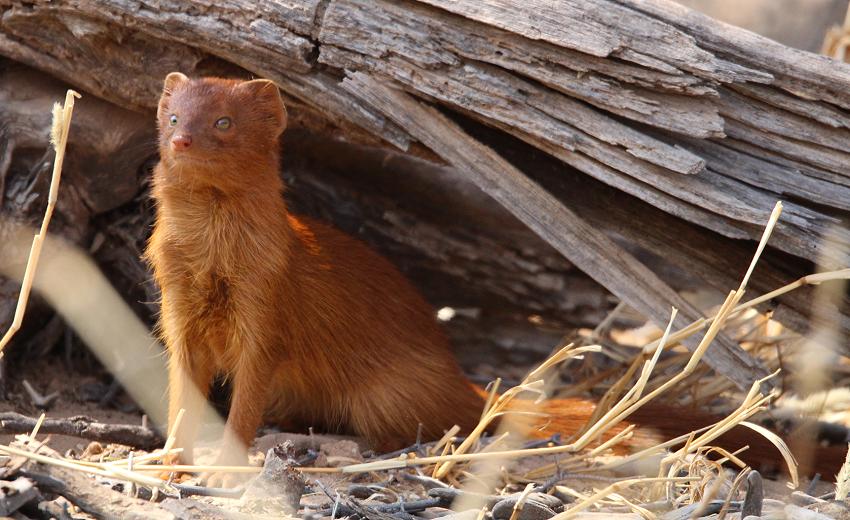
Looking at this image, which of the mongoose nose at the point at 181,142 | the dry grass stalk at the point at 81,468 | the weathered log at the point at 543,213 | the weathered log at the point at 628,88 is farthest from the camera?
the weathered log at the point at 543,213

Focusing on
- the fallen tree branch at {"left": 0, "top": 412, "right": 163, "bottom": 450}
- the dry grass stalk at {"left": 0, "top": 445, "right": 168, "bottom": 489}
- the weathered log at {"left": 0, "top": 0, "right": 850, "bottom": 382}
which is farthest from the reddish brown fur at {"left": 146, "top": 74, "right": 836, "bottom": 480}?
the dry grass stalk at {"left": 0, "top": 445, "right": 168, "bottom": 489}

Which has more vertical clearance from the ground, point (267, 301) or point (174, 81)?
point (174, 81)

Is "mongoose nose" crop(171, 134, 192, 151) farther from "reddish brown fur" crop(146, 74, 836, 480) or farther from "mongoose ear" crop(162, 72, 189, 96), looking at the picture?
"mongoose ear" crop(162, 72, 189, 96)

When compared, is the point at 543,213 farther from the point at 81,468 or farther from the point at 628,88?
the point at 81,468

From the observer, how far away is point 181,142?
2.81 metres

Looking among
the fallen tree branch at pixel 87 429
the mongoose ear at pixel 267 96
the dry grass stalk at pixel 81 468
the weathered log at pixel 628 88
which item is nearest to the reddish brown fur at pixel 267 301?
the mongoose ear at pixel 267 96

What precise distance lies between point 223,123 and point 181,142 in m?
0.20

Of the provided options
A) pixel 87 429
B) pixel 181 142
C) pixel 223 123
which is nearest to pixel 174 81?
pixel 223 123

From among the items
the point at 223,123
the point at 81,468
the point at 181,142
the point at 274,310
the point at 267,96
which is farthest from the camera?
the point at 274,310

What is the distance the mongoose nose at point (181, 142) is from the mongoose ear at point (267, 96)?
0.31m

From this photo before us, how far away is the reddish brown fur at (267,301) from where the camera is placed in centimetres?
303

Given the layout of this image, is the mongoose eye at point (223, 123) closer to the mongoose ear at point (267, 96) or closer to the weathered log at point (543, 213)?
the mongoose ear at point (267, 96)

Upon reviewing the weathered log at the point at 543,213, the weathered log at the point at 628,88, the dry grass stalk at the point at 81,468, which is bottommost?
the dry grass stalk at the point at 81,468

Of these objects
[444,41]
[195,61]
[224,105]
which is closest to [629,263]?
[444,41]
